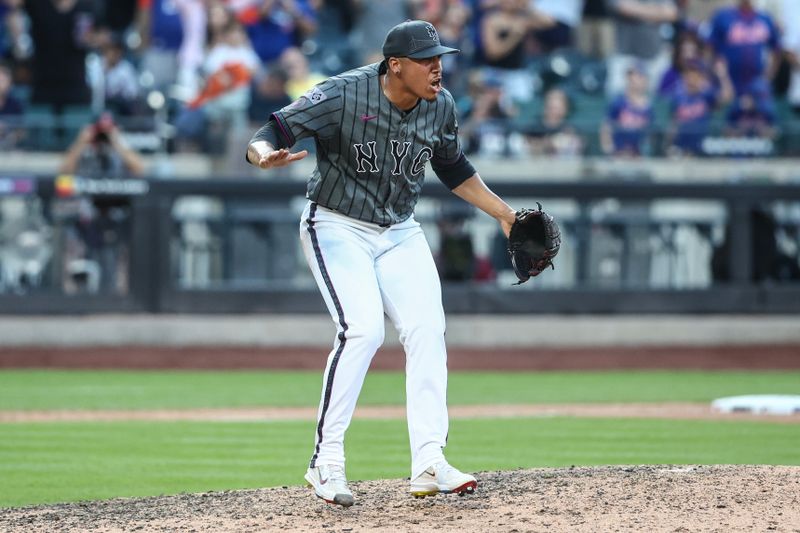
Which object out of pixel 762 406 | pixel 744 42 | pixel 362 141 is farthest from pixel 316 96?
pixel 744 42

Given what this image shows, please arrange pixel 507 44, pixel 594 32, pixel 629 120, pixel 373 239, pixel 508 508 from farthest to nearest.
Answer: pixel 594 32 → pixel 507 44 → pixel 629 120 → pixel 373 239 → pixel 508 508

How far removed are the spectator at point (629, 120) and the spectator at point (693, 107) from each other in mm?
345

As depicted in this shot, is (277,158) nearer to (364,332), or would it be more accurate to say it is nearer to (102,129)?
(364,332)

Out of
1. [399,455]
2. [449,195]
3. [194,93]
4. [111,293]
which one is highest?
[194,93]

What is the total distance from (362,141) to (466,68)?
35.2ft

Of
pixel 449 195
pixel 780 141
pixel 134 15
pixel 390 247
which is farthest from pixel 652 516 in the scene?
pixel 134 15

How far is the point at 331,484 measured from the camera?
16.7ft

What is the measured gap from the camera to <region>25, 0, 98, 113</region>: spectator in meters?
14.7

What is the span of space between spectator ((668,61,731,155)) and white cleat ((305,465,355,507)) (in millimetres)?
10474

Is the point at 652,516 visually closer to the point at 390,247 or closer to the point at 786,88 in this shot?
the point at 390,247

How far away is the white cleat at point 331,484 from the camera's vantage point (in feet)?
16.5

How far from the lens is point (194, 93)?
1467 cm

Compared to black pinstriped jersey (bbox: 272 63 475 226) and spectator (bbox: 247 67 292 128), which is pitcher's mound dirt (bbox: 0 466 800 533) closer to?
black pinstriped jersey (bbox: 272 63 475 226)

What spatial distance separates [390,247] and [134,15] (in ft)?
37.8
